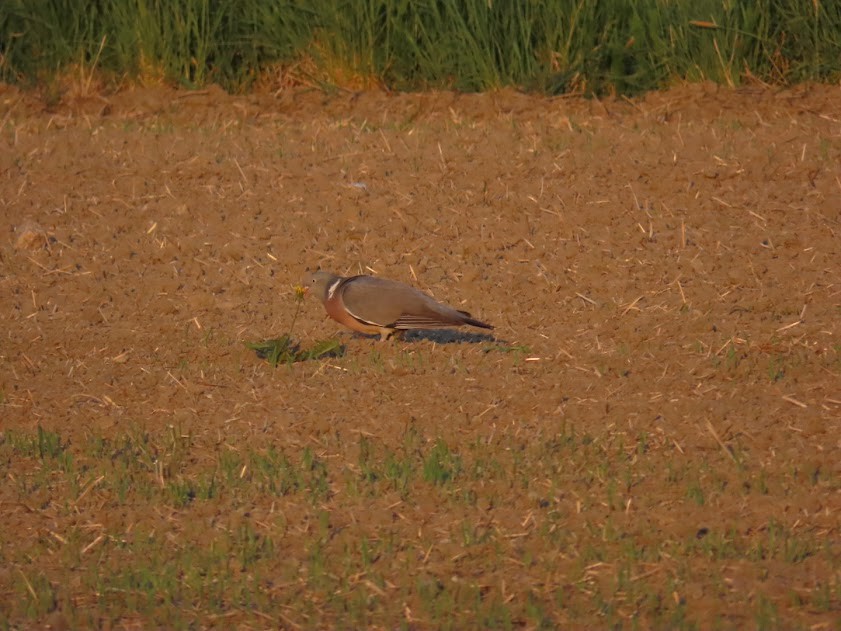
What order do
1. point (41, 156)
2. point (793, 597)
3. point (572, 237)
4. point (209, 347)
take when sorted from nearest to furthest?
point (793, 597) → point (209, 347) → point (572, 237) → point (41, 156)

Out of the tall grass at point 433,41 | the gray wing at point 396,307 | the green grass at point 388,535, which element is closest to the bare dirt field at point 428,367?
the green grass at point 388,535

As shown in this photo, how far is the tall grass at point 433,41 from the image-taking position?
9.79 metres

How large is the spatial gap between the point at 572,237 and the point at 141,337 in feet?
8.84

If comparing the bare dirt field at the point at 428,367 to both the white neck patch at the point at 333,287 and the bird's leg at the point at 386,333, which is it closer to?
the bird's leg at the point at 386,333

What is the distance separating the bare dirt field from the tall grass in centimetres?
29

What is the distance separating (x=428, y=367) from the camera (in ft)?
20.3

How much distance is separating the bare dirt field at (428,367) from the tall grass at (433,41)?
0.29 meters

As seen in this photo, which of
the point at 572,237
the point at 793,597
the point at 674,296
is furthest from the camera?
A: the point at 572,237

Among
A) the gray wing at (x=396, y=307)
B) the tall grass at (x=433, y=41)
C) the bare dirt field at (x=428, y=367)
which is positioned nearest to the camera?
the bare dirt field at (x=428, y=367)

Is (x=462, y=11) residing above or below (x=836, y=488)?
above

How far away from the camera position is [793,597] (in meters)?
4.04

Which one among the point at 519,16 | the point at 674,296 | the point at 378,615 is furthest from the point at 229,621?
the point at 519,16

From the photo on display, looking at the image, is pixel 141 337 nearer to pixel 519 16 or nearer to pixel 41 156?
pixel 41 156

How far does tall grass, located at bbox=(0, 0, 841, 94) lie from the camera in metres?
9.79
